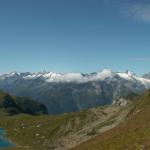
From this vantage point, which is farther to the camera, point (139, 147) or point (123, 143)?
point (123, 143)

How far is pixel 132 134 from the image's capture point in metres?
72.5

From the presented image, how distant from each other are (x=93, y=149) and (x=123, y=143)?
279 inches

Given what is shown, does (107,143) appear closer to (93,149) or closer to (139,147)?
(93,149)

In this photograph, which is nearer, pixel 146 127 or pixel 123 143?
pixel 123 143

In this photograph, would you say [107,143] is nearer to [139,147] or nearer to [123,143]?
[123,143]

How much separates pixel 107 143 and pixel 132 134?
5341mm

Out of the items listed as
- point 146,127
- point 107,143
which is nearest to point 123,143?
point 107,143

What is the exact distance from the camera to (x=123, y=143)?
6706 cm

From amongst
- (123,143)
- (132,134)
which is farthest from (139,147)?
(132,134)

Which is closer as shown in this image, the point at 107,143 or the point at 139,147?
the point at 139,147

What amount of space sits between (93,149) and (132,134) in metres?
8.45

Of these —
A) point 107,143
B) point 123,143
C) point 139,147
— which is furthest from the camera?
point 107,143

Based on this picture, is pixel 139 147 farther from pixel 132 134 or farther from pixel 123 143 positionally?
pixel 132 134

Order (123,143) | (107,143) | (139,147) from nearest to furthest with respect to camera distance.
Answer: (139,147) < (123,143) < (107,143)
